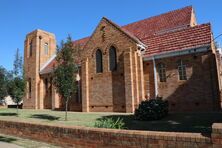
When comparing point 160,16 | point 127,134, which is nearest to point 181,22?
point 160,16

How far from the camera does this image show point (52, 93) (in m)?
29.4

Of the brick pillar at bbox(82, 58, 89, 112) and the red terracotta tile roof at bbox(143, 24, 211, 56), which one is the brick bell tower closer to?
the brick pillar at bbox(82, 58, 89, 112)

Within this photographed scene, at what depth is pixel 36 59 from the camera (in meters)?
33.1

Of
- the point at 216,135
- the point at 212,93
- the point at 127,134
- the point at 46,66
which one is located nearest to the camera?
the point at 216,135

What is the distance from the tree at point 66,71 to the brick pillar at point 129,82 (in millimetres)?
5104

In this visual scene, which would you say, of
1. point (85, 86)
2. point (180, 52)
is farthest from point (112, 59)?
point (180, 52)

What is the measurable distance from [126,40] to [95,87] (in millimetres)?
5543

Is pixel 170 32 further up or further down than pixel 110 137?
further up

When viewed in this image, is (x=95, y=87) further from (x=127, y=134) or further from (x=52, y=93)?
(x=127, y=134)

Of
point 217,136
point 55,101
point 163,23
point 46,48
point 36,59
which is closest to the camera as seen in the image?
point 217,136

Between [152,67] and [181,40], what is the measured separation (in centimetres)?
331

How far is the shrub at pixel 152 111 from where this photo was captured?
14.3m

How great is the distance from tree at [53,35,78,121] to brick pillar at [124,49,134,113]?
16.7ft

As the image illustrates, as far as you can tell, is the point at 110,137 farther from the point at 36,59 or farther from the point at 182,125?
the point at 36,59
